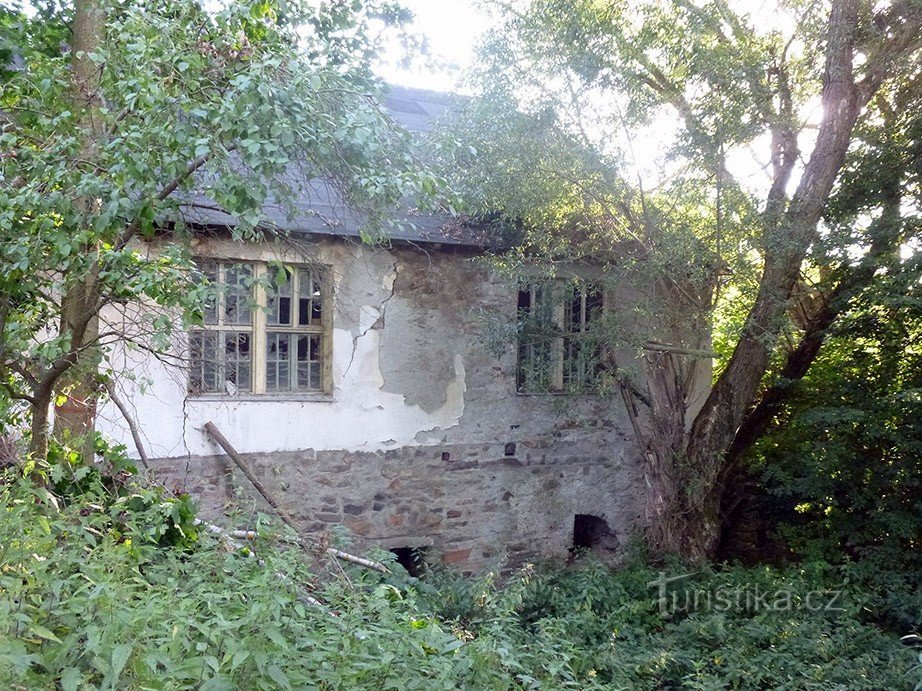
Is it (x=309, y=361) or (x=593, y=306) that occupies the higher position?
(x=593, y=306)

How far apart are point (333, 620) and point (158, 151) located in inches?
97.9

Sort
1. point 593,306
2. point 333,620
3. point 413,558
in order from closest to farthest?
point 333,620, point 413,558, point 593,306

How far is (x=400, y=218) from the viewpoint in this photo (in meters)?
7.75

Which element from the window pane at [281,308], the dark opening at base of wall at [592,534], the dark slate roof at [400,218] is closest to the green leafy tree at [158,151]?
the dark slate roof at [400,218]

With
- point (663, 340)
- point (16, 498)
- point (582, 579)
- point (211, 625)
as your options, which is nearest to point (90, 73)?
point (16, 498)

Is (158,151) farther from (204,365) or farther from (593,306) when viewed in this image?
(593,306)

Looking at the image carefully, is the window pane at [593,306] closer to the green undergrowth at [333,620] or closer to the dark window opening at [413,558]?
the green undergrowth at [333,620]

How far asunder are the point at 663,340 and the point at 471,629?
135 inches

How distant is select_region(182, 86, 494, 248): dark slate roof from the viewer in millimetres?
6337

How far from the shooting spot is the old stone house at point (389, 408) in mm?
7328

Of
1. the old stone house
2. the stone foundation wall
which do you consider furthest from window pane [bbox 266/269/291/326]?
the stone foundation wall

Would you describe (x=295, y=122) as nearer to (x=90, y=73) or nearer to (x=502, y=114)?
(x=90, y=73)

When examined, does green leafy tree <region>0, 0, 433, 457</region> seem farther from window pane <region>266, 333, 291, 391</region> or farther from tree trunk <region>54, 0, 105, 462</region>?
window pane <region>266, 333, 291, 391</region>

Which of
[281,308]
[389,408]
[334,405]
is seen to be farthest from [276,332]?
[389,408]
